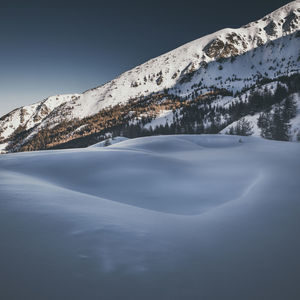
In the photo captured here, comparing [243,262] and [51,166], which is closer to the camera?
[243,262]

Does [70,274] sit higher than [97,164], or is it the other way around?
[97,164]

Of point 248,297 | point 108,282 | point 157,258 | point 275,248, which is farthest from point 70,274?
point 275,248

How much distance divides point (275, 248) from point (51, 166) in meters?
5.50

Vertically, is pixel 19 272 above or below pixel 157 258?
above

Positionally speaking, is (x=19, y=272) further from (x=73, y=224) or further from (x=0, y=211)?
(x=0, y=211)

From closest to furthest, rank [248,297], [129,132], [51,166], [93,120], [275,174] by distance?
[248,297]
[275,174]
[51,166]
[129,132]
[93,120]

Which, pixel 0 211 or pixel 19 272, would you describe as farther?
pixel 0 211

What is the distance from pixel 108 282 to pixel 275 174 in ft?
15.7

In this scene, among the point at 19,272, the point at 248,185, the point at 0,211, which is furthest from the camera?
the point at 248,185

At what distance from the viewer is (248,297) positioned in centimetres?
124

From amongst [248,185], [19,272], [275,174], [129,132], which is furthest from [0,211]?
[129,132]

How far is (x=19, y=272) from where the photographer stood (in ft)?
3.73

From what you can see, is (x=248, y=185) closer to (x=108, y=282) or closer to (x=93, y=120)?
(x=108, y=282)

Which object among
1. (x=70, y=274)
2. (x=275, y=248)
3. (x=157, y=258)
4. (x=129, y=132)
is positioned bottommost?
(x=275, y=248)
